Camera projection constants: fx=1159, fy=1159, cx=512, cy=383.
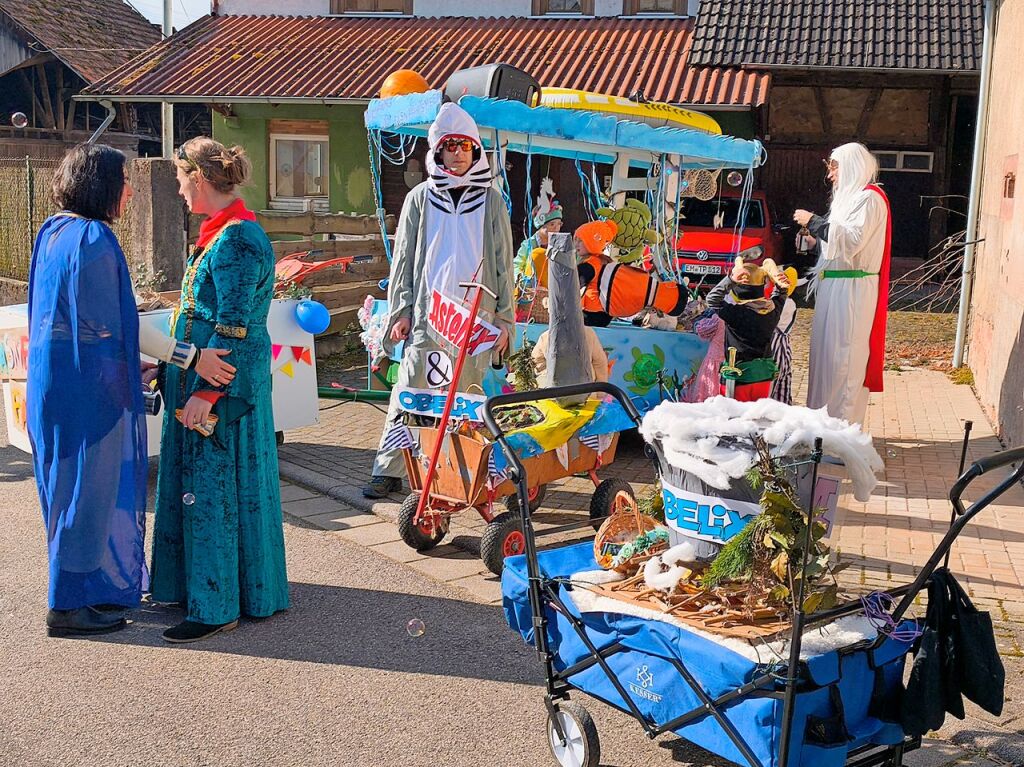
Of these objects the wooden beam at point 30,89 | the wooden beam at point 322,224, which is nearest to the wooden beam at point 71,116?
the wooden beam at point 30,89

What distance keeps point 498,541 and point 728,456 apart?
2161mm

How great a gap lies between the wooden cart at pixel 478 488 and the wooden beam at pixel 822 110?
14203mm

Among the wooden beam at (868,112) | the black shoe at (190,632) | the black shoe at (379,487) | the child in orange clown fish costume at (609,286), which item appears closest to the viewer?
the black shoe at (190,632)

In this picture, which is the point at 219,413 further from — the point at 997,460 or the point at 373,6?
the point at 373,6

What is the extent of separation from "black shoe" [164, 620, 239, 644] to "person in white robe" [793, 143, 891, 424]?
4219 millimetres

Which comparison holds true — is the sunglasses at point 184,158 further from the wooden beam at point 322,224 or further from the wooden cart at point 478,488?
the wooden beam at point 322,224

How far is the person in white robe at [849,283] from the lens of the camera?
7066 mm

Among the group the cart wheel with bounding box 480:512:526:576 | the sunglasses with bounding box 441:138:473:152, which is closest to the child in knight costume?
the sunglasses with bounding box 441:138:473:152

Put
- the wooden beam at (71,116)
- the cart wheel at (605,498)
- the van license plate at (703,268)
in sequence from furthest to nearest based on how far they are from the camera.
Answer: the wooden beam at (71,116), the van license plate at (703,268), the cart wheel at (605,498)

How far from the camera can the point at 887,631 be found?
303cm

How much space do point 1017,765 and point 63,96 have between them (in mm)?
26058

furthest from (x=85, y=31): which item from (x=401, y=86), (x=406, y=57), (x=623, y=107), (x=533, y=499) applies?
(x=533, y=499)

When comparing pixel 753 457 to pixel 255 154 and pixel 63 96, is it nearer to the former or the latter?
pixel 255 154

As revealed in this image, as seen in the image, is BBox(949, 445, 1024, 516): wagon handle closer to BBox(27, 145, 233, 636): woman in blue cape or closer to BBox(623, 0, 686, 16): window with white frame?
BBox(27, 145, 233, 636): woman in blue cape
